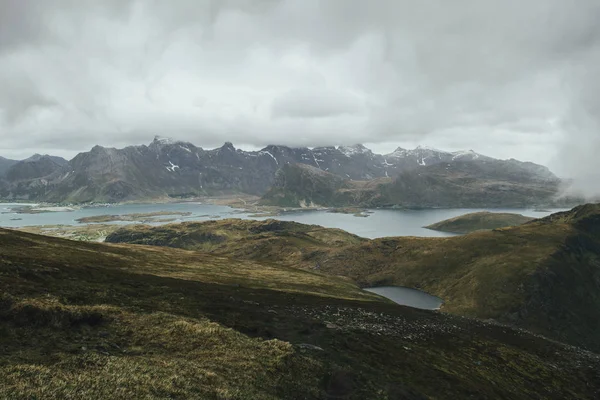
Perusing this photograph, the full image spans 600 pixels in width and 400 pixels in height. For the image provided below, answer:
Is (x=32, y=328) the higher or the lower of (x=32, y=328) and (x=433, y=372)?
the higher

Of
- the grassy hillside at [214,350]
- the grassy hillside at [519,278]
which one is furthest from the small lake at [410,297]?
the grassy hillside at [214,350]

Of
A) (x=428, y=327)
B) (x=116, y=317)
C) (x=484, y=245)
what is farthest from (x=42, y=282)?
(x=484, y=245)

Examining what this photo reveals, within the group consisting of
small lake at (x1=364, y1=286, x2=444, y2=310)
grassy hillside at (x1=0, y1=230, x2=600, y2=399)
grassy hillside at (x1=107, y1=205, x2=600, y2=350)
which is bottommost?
small lake at (x1=364, y1=286, x2=444, y2=310)

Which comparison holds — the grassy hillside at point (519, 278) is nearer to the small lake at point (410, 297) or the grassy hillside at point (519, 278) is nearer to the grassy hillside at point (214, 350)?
the small lake at point (410, 297)

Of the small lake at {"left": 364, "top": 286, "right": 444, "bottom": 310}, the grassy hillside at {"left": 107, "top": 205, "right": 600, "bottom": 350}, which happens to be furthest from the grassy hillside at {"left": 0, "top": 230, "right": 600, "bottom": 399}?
the small lake at {"left": 364, "top": 286, "right": 444, "bottom": 310}

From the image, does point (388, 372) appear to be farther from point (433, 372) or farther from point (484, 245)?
point (484, 245)

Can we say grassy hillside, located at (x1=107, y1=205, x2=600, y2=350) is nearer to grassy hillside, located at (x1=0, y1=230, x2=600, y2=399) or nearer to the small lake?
the small lake
